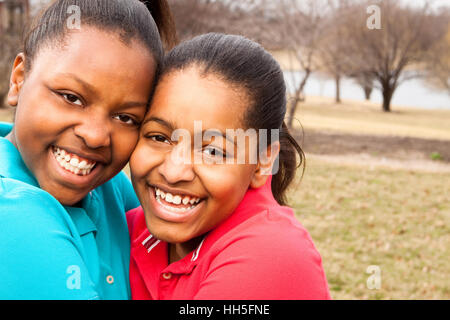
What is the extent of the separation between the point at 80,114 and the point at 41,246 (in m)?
0.48

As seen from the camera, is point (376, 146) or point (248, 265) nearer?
point (248, 265)

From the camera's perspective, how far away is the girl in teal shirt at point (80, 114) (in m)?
1.66

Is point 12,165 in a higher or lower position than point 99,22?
lower

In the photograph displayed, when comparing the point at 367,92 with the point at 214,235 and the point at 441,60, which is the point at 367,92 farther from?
the point at 214,235

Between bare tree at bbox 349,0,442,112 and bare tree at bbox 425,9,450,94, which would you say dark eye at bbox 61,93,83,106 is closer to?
bare tree at bbox 349,0,442,112

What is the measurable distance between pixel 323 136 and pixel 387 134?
9.27ft

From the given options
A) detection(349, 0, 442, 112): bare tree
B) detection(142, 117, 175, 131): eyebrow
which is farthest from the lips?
detection(349, 0, 442, 112): bare tree

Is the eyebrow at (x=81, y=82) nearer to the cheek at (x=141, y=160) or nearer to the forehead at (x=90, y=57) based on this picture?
the forehead at (x=90, y=57)

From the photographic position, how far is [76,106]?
5.59 ft

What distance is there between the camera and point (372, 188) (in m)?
8.55

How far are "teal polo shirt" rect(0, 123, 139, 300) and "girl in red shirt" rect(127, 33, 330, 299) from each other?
245 millimetres

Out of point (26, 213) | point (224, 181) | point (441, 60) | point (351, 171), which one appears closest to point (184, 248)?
point (224, 181)
